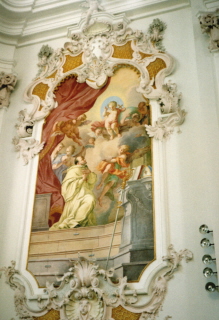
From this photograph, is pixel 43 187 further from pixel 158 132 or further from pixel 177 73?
pixel 177 73

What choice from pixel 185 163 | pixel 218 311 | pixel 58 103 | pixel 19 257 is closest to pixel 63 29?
pixel 58 103

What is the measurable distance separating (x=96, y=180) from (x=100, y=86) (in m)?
2.02

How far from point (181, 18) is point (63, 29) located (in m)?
2.64

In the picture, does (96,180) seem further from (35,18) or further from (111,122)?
(35,18)

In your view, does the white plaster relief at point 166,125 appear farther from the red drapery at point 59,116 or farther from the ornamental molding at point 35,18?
the ornamental molding at point 35,18

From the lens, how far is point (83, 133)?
25.5ft

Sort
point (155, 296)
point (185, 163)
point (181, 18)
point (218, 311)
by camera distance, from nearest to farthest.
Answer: point (218, 311)
point (155, 296)
point (185, 163)
point (181, 18)

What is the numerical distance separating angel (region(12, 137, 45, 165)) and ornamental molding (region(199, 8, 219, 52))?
11.6 ft

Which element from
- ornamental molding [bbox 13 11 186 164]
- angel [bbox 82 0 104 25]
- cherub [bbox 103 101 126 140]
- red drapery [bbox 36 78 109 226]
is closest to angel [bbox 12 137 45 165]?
ornamental molding [bbox 13 11 186 164]

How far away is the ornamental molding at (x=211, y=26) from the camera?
7.07 metres

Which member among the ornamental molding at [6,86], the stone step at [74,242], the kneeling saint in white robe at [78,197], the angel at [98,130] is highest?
the ornamental molding at [6,86]

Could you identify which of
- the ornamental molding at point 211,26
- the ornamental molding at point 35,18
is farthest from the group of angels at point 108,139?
the ornamental molding at point 35,18

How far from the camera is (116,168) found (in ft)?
23.4

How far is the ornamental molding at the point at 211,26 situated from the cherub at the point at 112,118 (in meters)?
1.91
